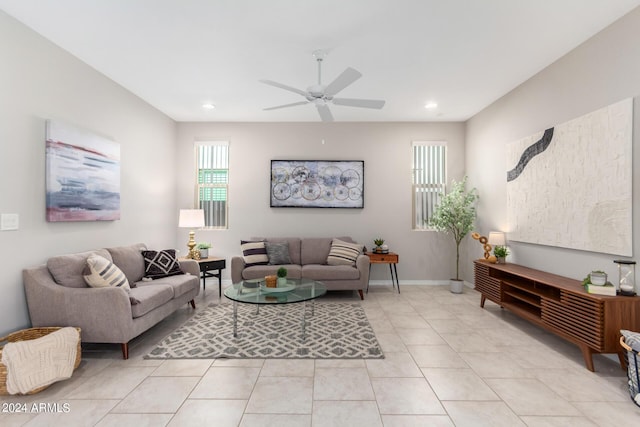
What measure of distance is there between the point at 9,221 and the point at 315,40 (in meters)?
3.16

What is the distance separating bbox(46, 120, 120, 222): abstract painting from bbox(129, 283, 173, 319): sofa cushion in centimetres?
108

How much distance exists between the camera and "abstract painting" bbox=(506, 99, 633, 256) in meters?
2.60

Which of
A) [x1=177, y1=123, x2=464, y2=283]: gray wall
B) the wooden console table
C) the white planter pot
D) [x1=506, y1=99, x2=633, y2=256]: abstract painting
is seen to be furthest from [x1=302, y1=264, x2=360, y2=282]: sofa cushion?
[x1=506, y1=99, x2=633, y2=256]: abstract painting

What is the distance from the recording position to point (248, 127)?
5.55 meters

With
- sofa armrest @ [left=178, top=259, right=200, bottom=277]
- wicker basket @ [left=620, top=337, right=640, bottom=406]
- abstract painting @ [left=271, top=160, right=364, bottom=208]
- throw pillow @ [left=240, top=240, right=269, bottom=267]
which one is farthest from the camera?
abstract painting @ [left=271, top=160, right=364, bottom=208]

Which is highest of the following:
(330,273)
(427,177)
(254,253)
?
(427,177)

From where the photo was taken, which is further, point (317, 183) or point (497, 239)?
point (317, 183)

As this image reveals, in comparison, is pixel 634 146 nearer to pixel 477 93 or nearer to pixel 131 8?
pixel 477 93

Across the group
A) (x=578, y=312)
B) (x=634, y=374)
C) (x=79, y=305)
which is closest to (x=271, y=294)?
(x=79, y=305)

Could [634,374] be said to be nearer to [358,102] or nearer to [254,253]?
[358,102]

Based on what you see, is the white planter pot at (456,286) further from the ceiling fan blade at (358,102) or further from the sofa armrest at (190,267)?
the sofa armrest at (190,267)

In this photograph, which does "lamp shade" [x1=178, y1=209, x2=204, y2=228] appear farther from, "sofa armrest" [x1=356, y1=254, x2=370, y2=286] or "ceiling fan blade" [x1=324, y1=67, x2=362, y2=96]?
"ceiling fan blade" [x1=324, y1=67, x2=362, y2=96]

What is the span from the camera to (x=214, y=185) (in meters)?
5.57

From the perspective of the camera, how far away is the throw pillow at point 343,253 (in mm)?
4789
